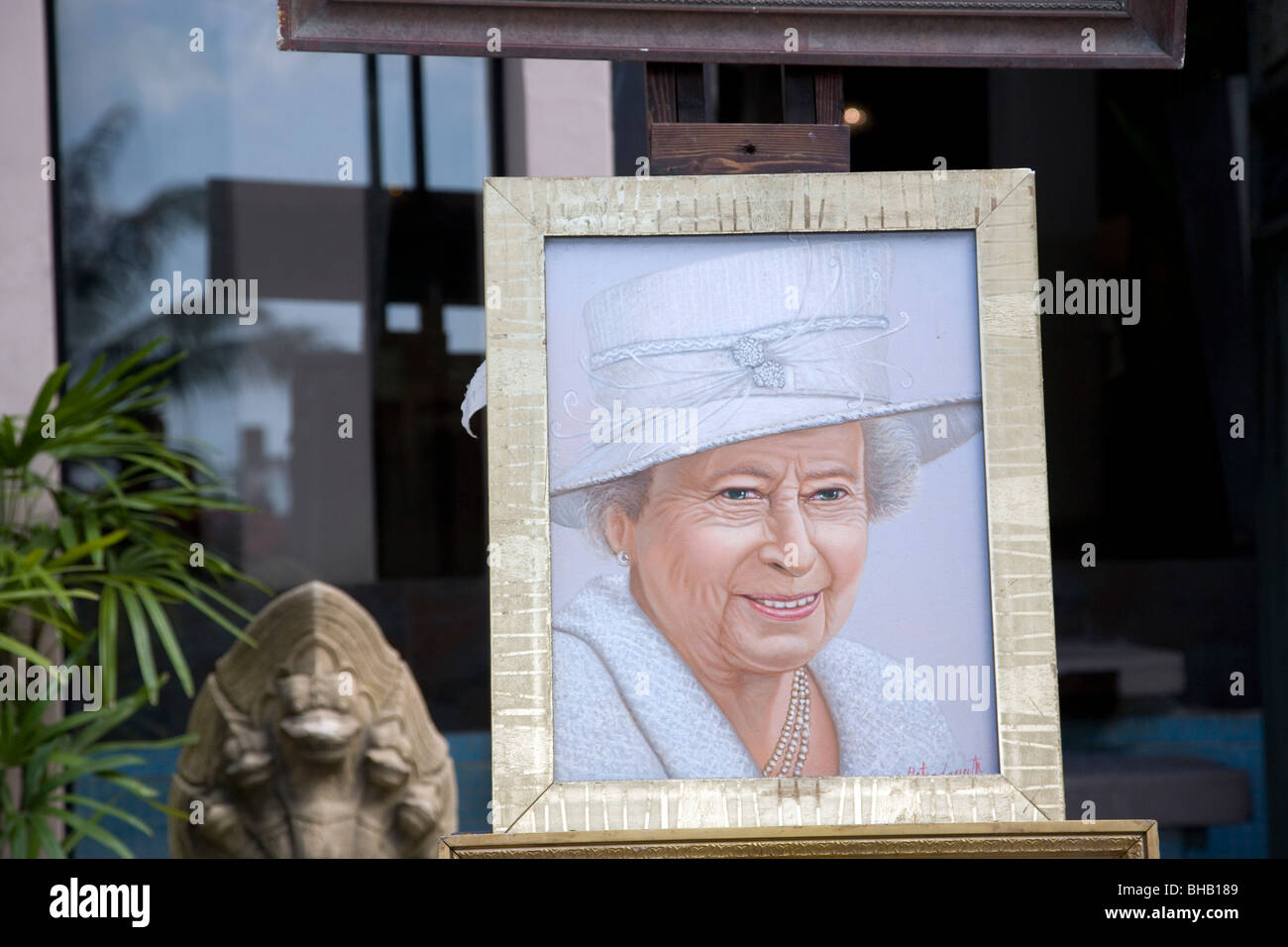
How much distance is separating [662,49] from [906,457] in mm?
622

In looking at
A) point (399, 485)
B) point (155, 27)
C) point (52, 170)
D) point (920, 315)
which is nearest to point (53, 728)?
point (399, 485)

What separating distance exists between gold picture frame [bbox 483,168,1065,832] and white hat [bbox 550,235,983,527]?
0.05 m

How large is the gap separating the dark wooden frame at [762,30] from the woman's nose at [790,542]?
594 millimetres

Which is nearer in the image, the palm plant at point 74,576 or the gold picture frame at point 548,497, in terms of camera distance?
the gold picture frame at point 548,497

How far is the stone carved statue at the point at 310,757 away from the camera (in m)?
2.79

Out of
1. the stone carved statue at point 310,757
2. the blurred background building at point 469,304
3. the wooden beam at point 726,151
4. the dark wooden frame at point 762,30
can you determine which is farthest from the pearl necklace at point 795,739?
the blurred background building at point 469,304

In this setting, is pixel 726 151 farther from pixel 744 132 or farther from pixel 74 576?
pixel 74 576

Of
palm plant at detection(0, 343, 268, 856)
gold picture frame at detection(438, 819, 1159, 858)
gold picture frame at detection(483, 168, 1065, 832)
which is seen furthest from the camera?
palm plant at detection(0, 343, 268, 856)

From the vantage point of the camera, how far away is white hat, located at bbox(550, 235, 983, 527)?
1.63 m

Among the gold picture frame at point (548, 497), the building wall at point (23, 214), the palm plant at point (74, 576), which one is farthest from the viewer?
the building wall at point (23, 214)

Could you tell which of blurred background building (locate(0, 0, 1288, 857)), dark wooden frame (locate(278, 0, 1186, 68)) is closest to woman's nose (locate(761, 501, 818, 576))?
dark wooden frame (locate(278, 0, 1186, 68))

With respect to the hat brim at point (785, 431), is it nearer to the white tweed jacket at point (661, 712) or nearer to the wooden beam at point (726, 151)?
the white tweed jacket at point (661, 712)

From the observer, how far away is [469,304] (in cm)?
364
